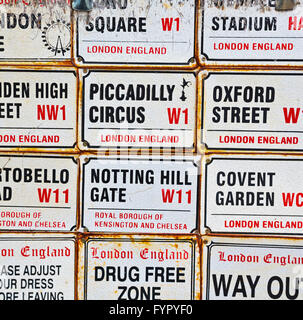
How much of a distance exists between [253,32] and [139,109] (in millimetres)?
631

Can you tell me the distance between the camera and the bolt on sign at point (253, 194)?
1.71 meters

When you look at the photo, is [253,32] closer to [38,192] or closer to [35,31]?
[35,31]

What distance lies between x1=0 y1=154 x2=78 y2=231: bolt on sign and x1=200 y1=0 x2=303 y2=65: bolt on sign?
2.93 ft

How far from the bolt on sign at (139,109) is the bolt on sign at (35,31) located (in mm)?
206

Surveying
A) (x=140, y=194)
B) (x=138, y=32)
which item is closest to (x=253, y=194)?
(x=140, y=194)

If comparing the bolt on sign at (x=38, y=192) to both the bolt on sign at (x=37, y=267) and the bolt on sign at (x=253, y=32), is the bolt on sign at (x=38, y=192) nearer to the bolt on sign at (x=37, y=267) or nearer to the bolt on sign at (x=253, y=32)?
the bolt on sign at (x=37, y=267)

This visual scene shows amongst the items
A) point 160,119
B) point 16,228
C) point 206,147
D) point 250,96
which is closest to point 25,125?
point 16,228

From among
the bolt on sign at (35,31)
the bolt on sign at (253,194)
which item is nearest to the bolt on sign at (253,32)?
the bolt on sign at (253,194)

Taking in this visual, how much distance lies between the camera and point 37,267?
5.83 feet

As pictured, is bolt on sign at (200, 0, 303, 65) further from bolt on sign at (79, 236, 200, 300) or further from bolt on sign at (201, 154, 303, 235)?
bolt on sign at (79, 236, 200, 300)

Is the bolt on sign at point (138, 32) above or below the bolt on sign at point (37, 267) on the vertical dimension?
above

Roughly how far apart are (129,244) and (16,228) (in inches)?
21.9

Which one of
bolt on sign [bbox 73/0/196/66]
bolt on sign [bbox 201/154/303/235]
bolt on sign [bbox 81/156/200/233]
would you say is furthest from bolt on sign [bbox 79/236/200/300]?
bolt on sign [bbox 73/0/196/66]

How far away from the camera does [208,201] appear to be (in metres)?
1.74
